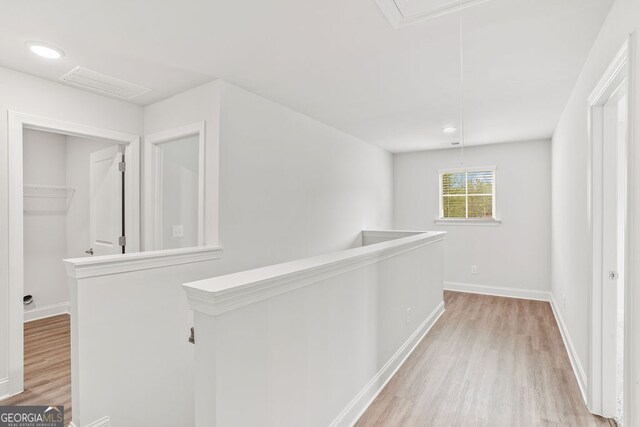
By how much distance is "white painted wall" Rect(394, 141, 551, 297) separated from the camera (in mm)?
5000

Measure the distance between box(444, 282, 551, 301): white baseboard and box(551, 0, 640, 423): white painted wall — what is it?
1492 millimetres

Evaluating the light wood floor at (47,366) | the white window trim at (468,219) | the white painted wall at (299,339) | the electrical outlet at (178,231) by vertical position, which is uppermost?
the white window trim at (468,219)

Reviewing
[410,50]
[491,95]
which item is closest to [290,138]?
[410,50]

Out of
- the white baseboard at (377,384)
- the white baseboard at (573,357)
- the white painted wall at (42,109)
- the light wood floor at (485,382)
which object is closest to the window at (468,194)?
the white baseboard at (573,357)

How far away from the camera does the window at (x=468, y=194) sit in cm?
543

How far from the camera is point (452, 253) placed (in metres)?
5.66

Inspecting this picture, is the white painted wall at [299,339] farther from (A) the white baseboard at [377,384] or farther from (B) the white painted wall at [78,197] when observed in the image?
(B) the white painted wall at [78,197]

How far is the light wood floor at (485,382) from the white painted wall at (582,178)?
0.94 ft

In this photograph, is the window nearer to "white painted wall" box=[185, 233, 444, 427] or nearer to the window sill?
the window sill

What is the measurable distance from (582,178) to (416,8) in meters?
1.78

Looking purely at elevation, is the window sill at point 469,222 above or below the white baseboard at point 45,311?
above

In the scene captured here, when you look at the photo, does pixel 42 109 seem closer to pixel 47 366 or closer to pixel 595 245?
pixel 47 366

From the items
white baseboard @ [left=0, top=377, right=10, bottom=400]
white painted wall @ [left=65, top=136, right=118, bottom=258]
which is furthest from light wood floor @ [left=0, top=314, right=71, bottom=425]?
white painted wall @ [left=65, top=136, right=118, bottom=258]

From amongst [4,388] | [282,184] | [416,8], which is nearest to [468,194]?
[282,184]
